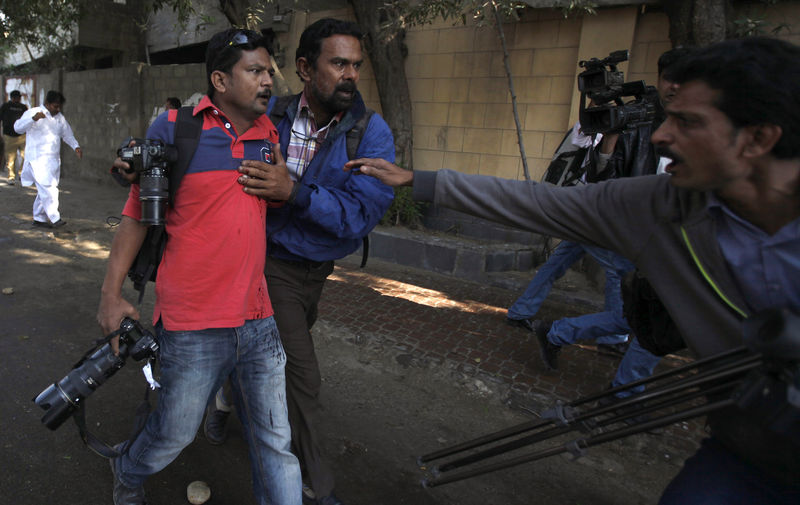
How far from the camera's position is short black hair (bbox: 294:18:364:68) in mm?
2453

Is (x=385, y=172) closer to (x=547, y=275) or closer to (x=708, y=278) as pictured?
(x=708, y=278)

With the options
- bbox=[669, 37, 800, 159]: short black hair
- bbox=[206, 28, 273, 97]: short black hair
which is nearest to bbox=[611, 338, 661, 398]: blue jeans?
bbox=[669, 37, 800, 159]: short black hair

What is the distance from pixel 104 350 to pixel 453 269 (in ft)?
16.2

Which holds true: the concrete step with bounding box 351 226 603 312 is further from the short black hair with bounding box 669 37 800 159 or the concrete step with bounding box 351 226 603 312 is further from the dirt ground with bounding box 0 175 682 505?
the short black hair with bounding box 669 37 800 159

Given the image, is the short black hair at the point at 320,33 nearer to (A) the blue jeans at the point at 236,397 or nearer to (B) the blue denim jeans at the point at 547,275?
(A) the blue jeans at the point at 236,397

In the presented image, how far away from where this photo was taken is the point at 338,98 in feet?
7.93

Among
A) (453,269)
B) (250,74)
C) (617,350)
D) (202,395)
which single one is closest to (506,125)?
(453,269)

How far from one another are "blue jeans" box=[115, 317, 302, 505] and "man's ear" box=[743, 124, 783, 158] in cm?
175

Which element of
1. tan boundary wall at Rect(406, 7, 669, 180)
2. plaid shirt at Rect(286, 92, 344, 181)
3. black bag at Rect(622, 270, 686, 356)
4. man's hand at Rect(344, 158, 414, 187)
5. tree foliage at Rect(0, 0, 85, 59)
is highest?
tree foliage at Rect(0, 0, 85, 59)

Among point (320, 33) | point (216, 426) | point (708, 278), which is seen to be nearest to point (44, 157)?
point (216, 426)

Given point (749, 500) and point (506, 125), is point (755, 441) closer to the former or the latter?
point (749, 500)

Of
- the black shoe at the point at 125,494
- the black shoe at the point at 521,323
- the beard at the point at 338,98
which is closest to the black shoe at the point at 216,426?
the black shoe at the point at 125,494

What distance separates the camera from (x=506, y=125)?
752 centimetres

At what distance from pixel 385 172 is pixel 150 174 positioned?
84 cm
